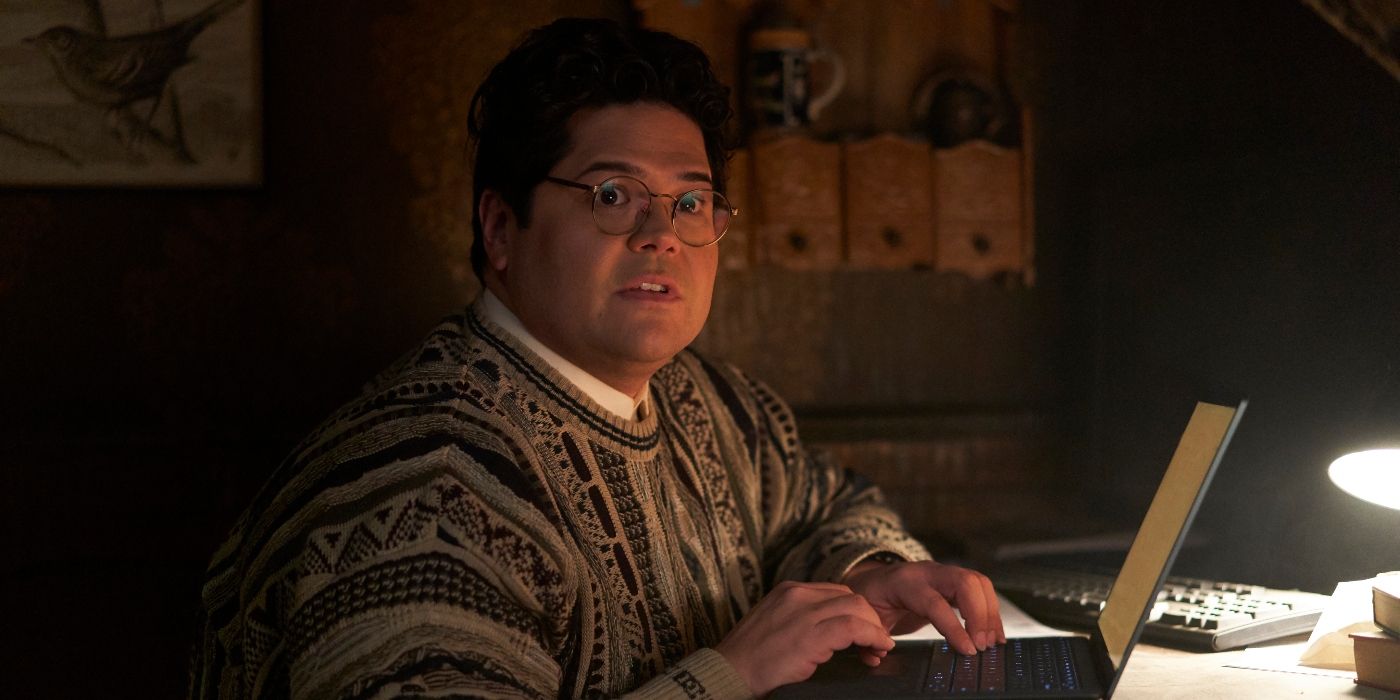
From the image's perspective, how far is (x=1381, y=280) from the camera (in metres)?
1.48

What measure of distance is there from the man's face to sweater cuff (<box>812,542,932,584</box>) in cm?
37

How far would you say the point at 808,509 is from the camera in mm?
1708

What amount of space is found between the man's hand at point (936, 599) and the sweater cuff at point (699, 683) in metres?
0.26

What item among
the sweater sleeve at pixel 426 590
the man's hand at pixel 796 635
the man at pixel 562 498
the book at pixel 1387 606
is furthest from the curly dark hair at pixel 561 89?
the book at pixel 1387 606

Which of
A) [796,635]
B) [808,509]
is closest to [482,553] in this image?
[796,635]

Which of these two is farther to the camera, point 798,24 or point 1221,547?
point 798,24

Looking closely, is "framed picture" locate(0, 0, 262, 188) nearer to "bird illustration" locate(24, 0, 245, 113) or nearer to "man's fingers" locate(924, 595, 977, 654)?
"bird illustration" locate(24, 0, 245, 113)

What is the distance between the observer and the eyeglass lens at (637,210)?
4.23 feet

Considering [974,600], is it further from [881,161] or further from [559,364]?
[881,161]

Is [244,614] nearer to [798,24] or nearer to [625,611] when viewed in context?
[625,611]

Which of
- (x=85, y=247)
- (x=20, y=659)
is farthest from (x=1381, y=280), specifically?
(x=20, y=659)

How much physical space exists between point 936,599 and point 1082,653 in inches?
6.3

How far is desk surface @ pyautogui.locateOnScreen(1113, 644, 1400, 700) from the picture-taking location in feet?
3.66

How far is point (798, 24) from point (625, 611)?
3.63 ft
